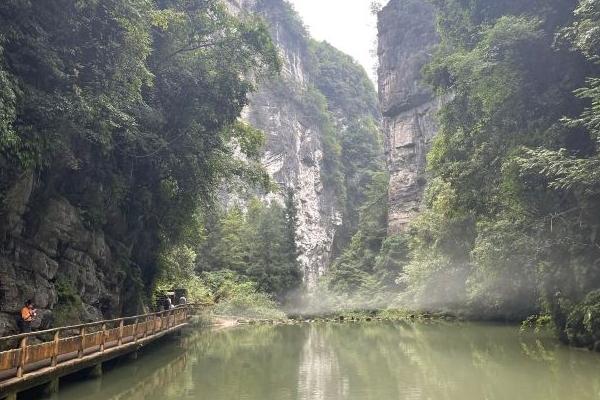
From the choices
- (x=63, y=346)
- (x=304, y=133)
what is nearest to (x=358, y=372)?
(x=63, y=346)

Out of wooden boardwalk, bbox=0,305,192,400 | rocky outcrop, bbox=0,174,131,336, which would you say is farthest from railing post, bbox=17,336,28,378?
rocky outcrop, bbox=0,174,131,336

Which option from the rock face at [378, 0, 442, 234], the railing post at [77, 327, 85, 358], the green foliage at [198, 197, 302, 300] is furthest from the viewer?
the rock face at [378, 0, 442, 234]

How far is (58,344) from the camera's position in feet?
30.9

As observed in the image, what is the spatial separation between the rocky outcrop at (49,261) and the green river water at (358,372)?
80.7 inches

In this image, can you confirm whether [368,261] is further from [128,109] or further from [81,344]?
[81,344]

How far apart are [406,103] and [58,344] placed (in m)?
43.2

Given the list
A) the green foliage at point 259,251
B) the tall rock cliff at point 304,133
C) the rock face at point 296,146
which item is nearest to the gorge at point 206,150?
the green foliage at point 259,251

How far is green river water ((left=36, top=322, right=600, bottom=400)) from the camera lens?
30.6 ft

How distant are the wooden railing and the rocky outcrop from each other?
2.32ft

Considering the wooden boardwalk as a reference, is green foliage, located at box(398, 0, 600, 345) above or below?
above

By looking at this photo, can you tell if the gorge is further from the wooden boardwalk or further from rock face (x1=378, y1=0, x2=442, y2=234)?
rock face (x1=378, y1=0, x2=442, y2=234)

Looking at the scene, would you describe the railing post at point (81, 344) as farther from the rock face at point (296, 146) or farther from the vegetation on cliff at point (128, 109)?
the rock face at point (296, 146)

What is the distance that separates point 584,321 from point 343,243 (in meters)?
52.7

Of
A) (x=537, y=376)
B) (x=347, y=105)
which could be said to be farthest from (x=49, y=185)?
(x=347, y=105)
